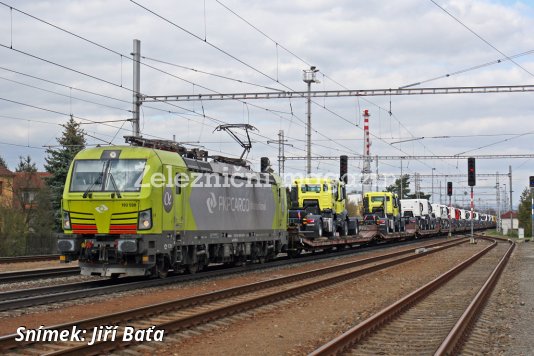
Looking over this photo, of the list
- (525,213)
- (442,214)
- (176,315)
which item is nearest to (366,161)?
(442,214)

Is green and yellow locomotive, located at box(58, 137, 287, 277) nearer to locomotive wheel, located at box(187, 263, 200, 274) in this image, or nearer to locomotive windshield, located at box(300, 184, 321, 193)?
locomotive wheel, located at box(187, 263, 200, 274)

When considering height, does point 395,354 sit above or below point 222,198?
below

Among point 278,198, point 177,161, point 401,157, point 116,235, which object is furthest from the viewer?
point 401,157

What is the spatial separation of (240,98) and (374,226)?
15.4 m

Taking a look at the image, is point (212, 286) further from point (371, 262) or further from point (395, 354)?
point (371, 262)

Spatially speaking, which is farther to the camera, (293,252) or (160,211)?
(293,252)

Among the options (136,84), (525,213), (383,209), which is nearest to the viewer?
(136,84)

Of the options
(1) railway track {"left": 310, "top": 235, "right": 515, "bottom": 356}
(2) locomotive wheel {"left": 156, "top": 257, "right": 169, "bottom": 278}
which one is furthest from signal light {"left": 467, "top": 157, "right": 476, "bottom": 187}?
(2) locomotive wheel {"left": 156, "top": 257, "right": 169, "bottom": 278}

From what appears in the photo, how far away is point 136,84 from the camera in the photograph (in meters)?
28.0

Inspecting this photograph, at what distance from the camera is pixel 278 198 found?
86.7ft

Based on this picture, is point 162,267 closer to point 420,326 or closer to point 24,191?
point 420,326

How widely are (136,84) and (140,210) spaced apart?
12.5 meters

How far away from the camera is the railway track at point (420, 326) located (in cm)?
969

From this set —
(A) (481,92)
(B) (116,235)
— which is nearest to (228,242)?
(B) (116,235)
